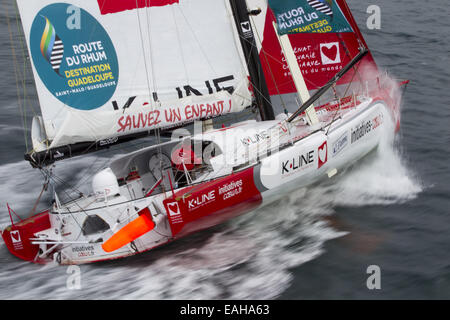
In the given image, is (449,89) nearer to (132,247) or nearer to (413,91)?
(413,91)

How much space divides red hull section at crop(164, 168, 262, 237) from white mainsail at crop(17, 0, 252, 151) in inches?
57.5

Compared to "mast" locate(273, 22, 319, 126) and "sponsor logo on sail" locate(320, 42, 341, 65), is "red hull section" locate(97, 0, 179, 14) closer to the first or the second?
"mast" locate(273, 22, 319, 126)

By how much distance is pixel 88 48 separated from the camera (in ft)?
26.9

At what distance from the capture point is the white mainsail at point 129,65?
7965 millimetres

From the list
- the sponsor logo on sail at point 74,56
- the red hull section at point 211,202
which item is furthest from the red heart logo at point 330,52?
the sponsor logo on sail at point 74,56

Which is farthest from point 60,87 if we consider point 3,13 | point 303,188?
point 3,13

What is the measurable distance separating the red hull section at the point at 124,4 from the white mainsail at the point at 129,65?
0.05 feet

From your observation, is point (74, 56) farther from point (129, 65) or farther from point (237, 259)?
point (237, 259)

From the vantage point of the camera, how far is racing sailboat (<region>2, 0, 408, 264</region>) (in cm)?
796

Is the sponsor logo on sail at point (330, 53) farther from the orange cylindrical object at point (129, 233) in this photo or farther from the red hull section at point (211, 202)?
the orange cylindrical object at point (129, 233)

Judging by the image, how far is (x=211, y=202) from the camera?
7992 millimetres

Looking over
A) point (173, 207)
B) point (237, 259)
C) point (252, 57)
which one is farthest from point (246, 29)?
point (237, 259)

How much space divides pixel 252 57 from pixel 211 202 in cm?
285
